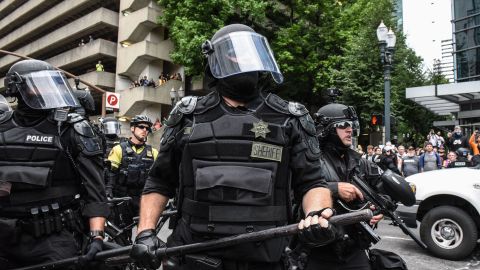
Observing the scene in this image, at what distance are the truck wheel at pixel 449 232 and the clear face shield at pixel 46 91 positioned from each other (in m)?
4.89

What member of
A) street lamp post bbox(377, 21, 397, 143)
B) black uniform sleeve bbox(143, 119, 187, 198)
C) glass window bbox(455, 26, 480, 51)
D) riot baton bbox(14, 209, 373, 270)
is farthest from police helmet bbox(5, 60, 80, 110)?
glass window bbox(455, 26, 480, 51)

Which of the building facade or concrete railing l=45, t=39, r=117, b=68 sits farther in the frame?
concrete railing l=45, t=39, r=117, b=68

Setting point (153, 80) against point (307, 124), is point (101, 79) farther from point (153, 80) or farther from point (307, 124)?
point (307, 124)

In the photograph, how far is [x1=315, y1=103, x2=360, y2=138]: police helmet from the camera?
3.53 meters

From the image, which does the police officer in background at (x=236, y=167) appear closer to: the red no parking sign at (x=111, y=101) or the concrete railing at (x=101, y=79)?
the red no parking sign at (x=111, y=101)

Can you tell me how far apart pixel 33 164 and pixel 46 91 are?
53cm

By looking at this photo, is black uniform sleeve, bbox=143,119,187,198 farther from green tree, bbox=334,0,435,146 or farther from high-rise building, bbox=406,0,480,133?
green tree, bbox=334,0,435,146

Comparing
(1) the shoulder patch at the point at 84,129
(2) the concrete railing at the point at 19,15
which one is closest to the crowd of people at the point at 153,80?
(2) the concrete railing at the point at 19,15

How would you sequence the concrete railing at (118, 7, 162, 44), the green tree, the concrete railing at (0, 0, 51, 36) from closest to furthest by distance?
the green tree → the concrete railing at (118, 7, 162, 44) → the concrete railing at (0, 0, 51, 36)

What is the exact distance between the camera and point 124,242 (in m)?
5.05

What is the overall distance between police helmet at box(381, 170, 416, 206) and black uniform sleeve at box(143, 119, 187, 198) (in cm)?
164

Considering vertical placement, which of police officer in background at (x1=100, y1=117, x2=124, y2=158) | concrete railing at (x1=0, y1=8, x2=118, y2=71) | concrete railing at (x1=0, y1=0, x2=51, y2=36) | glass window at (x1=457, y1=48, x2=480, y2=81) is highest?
concrete railing at (x1=0, y1=0, x2=51, y2=36)

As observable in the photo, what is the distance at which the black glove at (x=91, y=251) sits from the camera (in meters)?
2.64

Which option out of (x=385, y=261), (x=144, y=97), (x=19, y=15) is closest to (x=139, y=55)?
(x=144, y=97)
